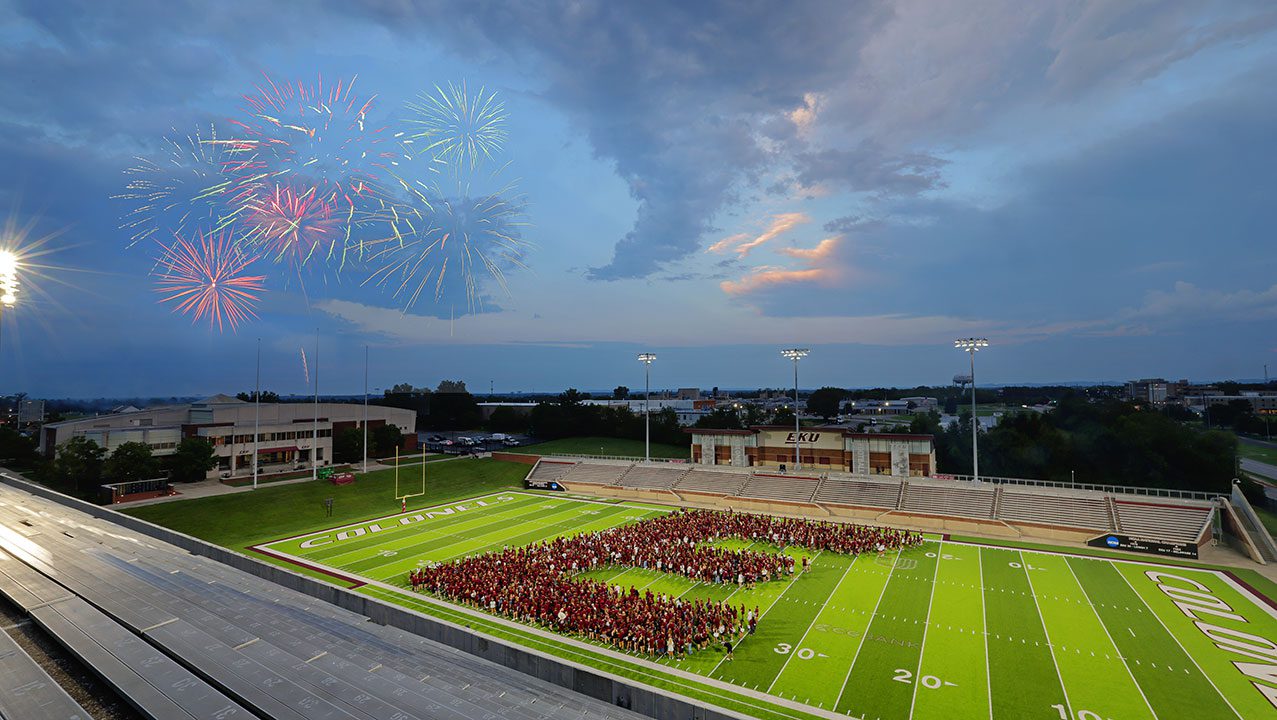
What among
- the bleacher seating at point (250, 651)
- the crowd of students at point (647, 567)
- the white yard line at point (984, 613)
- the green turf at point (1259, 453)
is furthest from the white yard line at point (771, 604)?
the green turf at point (1259, 453)

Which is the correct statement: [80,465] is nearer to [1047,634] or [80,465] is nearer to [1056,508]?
[1047,634]

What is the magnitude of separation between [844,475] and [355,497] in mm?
37617

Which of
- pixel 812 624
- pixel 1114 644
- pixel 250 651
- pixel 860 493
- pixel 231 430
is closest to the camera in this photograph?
pixel 250 651

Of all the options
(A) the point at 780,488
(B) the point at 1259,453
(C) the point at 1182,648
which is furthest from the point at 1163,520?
(B) the point at 1259,453

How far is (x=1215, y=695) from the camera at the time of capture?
51.2ft

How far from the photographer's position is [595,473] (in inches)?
1971


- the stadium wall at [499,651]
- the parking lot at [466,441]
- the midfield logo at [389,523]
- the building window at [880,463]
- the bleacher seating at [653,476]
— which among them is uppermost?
the building window at [880,463]

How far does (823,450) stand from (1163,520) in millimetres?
20893

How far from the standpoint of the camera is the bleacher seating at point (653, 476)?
46.3 m

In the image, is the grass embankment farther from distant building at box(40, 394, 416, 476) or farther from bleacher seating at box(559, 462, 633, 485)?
distant building at box(40, 394, 416, 476)

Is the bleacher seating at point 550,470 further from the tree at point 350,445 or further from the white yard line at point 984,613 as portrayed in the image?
the white yard line at point 984,613

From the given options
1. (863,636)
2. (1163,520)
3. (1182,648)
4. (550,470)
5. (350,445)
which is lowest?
Result: (863,636)

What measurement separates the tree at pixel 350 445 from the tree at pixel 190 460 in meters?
11.3

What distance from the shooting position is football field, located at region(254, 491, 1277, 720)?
15.4 meters
